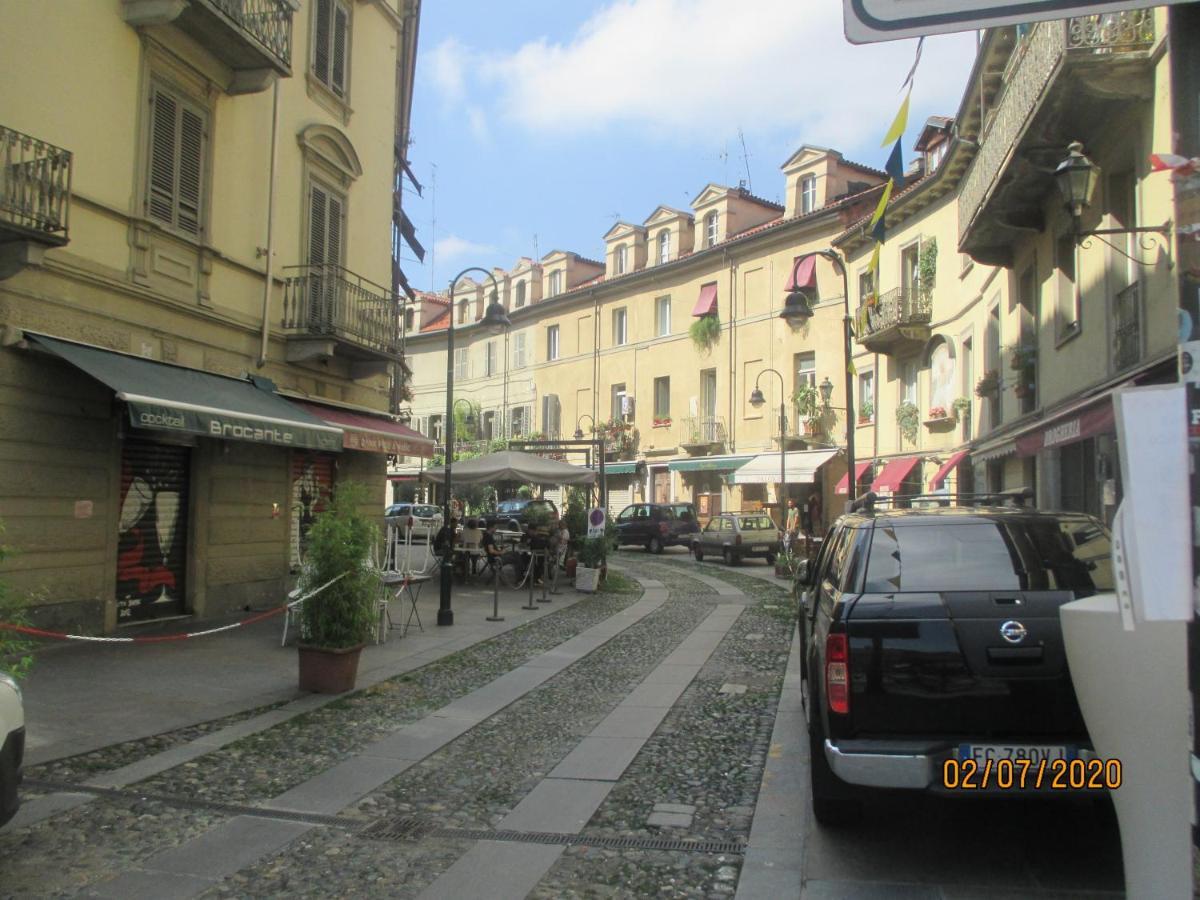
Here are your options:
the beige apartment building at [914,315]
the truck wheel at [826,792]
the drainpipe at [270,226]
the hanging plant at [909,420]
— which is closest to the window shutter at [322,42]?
the drainpipe at [270,226]

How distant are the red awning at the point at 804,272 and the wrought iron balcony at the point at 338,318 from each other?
1976cm

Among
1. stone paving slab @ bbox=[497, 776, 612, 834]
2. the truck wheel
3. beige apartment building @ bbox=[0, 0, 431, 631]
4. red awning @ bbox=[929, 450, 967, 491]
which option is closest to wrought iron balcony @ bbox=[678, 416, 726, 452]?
red awning @ bbox=[929, 450, 967, 491]

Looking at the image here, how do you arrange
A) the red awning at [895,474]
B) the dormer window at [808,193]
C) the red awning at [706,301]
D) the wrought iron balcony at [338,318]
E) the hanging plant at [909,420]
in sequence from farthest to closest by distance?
the red awning at [706,301]
the dormer window at [808,193]
the hanging plant at [909,420]
the red awning at [895,474]
the wrought iron balcony at [338,318]

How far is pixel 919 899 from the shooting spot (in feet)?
13.1

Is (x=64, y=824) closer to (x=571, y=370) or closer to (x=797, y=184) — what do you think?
(x=797, y=184)

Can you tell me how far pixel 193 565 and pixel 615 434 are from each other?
2905cm

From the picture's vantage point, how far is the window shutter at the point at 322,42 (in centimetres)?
1483

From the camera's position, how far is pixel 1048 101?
11125mm

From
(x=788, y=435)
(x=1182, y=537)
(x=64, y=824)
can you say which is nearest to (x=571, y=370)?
(x=788, y=435)

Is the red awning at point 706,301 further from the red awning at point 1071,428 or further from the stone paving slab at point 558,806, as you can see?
the stone paving slab at point 558,806

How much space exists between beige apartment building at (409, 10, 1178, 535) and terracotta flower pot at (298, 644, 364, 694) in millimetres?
7111

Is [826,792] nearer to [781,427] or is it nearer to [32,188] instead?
[32,188]

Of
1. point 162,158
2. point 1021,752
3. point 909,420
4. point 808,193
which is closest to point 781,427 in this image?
point 909,420

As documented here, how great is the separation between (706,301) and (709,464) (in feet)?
21.6
